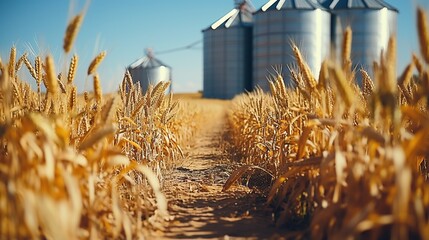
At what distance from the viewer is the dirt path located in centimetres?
367

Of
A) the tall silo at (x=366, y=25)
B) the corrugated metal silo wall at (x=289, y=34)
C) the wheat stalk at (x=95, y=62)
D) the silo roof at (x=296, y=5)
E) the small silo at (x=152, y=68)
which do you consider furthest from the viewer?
A: the small silo at (x=152, y=68)

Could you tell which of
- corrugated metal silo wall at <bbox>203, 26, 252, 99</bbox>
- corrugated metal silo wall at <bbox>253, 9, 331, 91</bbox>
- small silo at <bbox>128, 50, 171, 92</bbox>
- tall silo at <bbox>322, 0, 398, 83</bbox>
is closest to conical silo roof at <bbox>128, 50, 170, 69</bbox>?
small silo at <bbox>128, 50, 171, 92</bbox>

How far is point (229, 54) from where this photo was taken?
3722 centimetres

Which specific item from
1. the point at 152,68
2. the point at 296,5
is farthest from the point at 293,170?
the point at 152,68

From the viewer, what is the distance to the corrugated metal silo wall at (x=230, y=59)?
121 ft

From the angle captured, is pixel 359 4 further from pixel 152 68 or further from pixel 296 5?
pixel 152 68

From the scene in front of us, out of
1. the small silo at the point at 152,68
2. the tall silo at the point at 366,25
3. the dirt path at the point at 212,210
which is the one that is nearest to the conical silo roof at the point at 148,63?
the small silo at the point at 152,68

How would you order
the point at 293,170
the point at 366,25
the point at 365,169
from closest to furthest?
the point at 365,169, the point at 293,170, the point at 366,25

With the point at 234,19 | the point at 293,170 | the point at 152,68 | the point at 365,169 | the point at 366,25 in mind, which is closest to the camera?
the point at 365,169

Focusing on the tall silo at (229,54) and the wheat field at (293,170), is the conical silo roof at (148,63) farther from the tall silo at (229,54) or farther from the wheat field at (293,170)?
the wheat field at (293,170)

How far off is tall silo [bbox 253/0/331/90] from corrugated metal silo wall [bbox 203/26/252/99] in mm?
6818

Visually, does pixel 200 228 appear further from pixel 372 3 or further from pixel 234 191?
pixel 372 3

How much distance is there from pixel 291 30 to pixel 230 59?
31.7 feet

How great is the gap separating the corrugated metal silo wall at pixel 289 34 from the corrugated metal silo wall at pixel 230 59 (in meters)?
6.56
